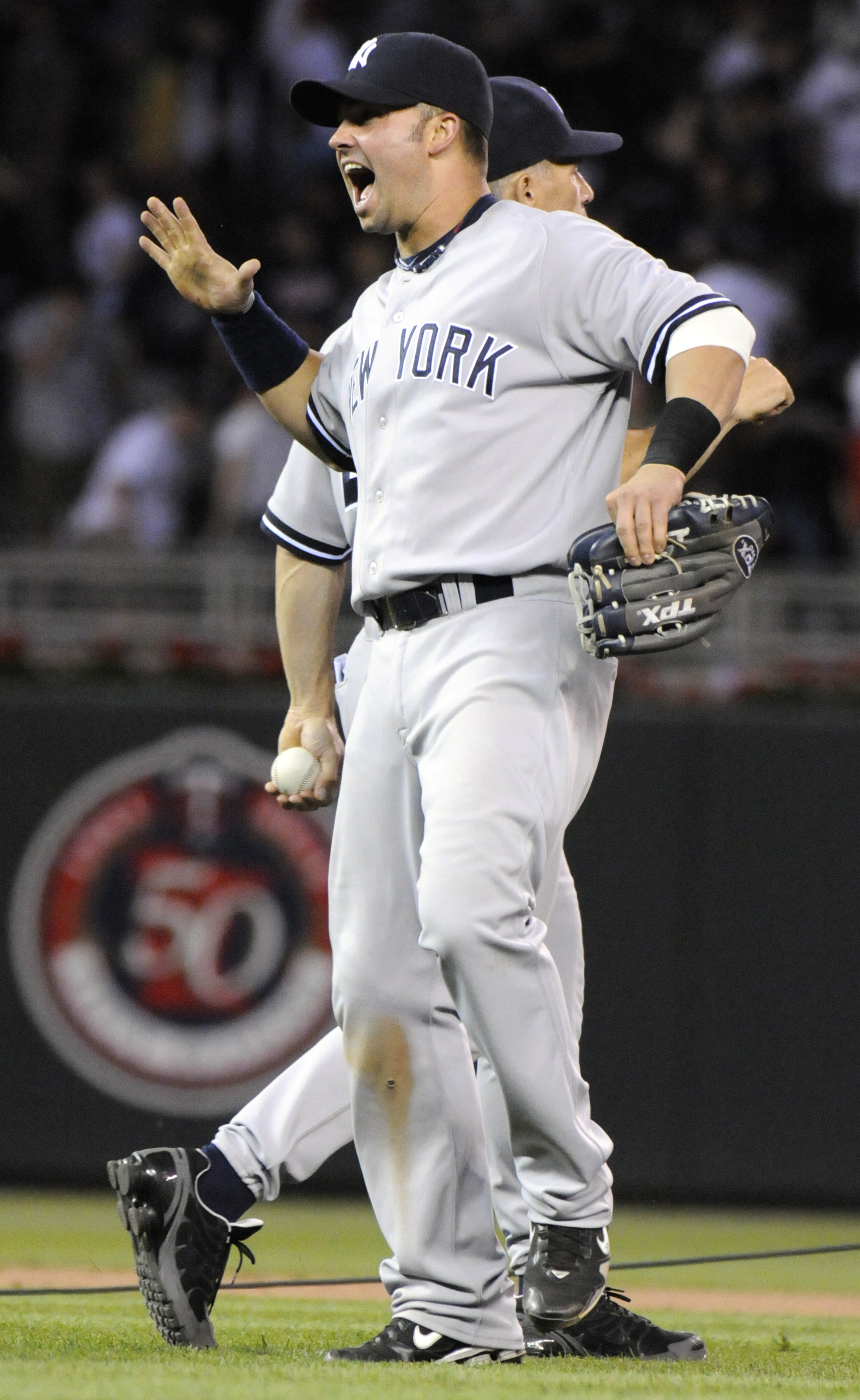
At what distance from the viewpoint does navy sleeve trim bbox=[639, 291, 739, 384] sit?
3.01 m

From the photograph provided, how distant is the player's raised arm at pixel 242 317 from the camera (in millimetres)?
3303

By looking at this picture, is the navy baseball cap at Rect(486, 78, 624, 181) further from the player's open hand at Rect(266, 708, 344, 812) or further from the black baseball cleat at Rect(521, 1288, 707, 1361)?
the black baseball cleat at Rect(521, 1288, 707, 1361)

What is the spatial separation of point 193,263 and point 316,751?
2.79ft

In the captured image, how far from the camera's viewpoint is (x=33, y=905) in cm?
645

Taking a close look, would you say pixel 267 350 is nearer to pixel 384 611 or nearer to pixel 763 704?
pixel 384 611

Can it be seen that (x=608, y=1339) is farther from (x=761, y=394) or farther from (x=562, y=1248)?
(x=761, y=394)

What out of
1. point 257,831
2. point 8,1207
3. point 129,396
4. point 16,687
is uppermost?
point 129,396

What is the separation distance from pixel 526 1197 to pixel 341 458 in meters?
1.25

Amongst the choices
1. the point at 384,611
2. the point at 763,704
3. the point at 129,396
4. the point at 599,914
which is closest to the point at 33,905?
the point at 599,914

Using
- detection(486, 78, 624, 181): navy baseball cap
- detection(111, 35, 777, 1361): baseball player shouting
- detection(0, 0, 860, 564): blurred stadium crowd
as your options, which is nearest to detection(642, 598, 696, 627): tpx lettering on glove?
detection(111, 35, 777, 1361): baseball player shouting

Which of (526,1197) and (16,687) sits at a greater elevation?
(16,687)

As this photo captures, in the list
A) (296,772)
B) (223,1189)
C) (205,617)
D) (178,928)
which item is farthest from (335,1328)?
(205,617)

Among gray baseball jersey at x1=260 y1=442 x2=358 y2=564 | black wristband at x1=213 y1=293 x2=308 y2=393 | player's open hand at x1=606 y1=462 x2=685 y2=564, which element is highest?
black wristband at x1=213 y1=293 x2=308 y2=393

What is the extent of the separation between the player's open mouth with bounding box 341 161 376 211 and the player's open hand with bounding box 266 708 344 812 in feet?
2.94
